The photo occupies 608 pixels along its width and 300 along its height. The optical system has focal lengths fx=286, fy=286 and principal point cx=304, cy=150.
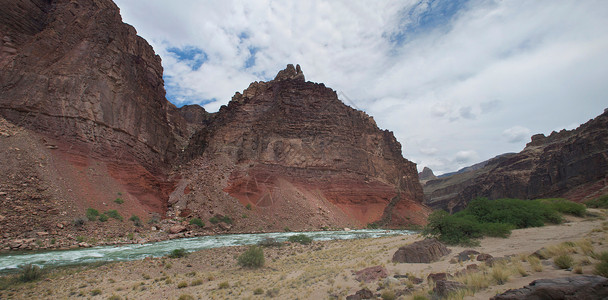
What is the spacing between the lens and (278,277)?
39.9 ft

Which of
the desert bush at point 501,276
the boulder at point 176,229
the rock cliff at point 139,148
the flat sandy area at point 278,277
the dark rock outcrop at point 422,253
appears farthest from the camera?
the boulder at point 176,229

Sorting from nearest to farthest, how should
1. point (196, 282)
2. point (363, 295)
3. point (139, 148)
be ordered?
point (363, 295), point (196, 282), point (139, 148)

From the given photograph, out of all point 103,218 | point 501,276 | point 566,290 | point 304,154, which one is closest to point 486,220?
point 501,276

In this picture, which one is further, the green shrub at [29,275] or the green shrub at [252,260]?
the green shrub at [252,260]

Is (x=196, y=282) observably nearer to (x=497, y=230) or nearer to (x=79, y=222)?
(x=497, y=230)

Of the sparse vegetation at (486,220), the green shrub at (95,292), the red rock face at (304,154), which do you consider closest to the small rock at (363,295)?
the sparse vegetation at (486,220)

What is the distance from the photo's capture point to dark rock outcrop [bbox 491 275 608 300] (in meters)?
4.27

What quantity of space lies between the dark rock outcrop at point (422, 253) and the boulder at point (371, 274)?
187 cm

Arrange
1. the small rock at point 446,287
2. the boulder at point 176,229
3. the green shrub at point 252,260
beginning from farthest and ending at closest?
the boulder at point 176,229
the green shrub at point 252,260
the small rock at point 446,287

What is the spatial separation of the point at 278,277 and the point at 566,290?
386 inches

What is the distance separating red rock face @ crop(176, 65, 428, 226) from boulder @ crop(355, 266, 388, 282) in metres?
34.9

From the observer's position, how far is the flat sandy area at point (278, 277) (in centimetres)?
746

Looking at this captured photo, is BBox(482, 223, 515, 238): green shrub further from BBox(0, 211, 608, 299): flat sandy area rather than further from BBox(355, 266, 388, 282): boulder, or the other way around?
BBox(355, 266, 388, 282): boulder

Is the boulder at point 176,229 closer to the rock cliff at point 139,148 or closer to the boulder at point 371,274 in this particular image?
the rock cliff at point 139,148
